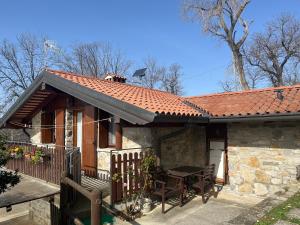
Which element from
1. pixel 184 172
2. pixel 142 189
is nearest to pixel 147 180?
pixel 142 189

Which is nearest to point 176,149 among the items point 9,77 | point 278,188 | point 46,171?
point 278,188

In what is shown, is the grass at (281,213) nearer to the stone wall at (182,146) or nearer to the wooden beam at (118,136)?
the stone wall at (182,146)

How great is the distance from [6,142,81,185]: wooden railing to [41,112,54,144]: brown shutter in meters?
2.52

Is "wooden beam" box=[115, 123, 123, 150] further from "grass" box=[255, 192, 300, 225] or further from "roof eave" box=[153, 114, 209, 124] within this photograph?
"grass" box=[255, 192, 300, 225]

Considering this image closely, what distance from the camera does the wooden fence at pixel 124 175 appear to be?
24.6 ft

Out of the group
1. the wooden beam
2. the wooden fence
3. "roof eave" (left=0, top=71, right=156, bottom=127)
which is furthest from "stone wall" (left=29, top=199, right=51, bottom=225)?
"roof eave" (left=0, top=71, right=156, bottom=127)

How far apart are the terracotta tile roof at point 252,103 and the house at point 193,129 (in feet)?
0.08

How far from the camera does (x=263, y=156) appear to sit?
8.77m

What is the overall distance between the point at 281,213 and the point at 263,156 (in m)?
3.78

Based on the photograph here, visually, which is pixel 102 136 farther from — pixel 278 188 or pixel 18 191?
pixel 278 188

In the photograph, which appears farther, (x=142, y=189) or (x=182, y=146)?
(x=182, y=146)

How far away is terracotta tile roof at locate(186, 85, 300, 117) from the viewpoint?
830 cm

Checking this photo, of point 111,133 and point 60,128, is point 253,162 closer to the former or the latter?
point 111,133

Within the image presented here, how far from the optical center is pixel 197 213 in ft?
25.0
